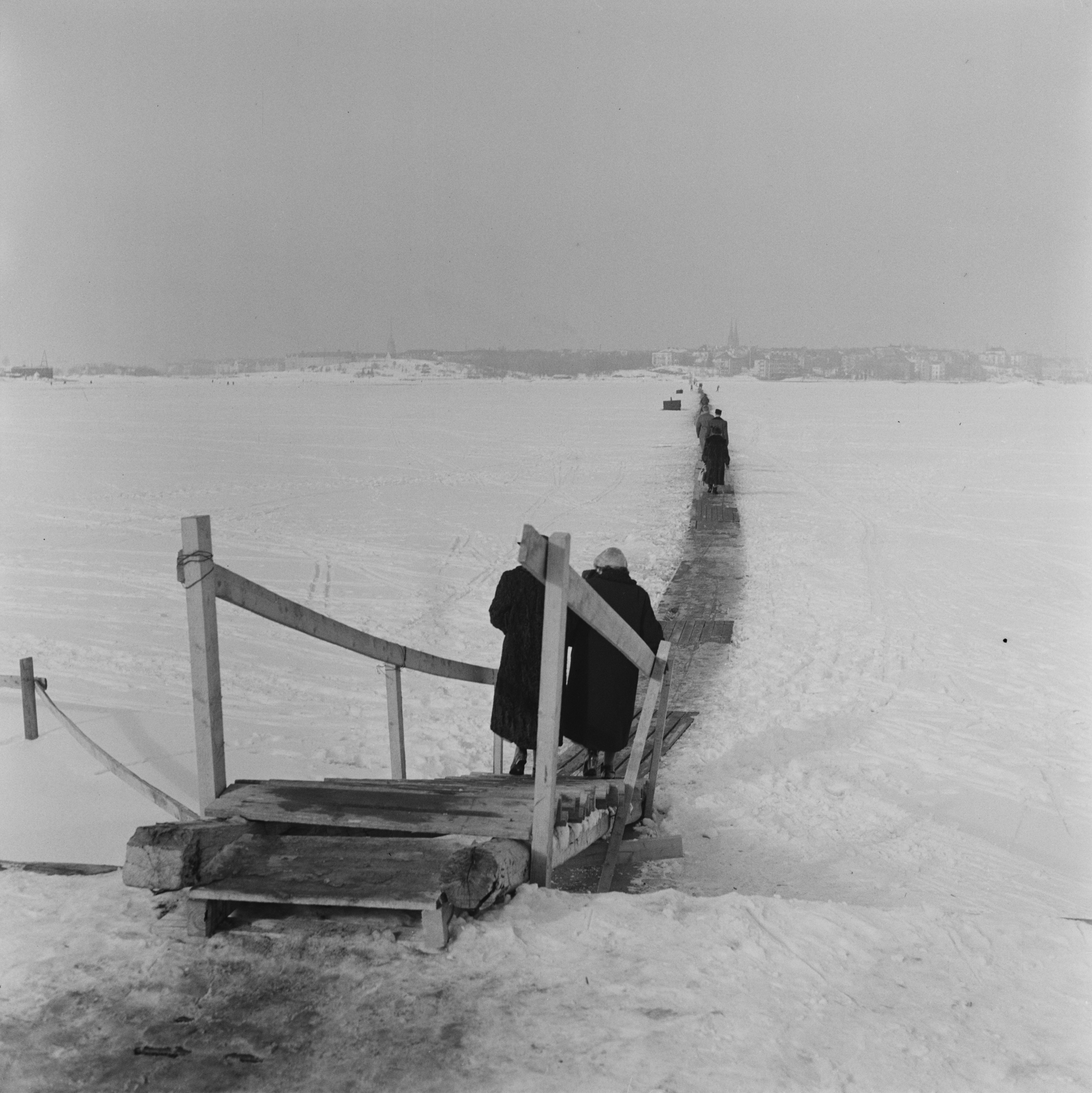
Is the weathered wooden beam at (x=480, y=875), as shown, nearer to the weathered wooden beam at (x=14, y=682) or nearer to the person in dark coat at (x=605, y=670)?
the person in dark coat at (x=605, y=670)

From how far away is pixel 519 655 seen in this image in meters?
5.25

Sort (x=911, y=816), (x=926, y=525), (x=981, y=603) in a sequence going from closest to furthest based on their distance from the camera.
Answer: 1. (x=911, y=816)
2. (x=981, y=603)
3. (x=926, y=525)

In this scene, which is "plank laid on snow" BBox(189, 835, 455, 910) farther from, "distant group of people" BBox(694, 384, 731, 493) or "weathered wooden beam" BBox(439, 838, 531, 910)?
"distant group of people" BBox(694, 384, 731, 493)

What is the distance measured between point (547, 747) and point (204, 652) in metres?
1.18

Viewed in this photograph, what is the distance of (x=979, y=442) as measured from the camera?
3272 centimetres

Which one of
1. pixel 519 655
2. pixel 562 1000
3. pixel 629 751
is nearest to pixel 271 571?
pixel 629 751

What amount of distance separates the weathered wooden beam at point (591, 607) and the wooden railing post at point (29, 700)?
3.54 meters

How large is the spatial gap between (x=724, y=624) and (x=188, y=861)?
7828 mm

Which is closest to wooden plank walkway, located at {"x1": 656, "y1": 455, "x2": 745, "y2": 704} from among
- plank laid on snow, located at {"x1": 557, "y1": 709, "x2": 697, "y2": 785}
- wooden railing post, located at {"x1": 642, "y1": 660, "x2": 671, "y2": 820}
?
plank laid on snow, located at {"x1": 557, "y1": 709, "x2": 697, "y2": 785}

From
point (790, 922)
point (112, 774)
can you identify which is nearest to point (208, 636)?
point (790, 922)

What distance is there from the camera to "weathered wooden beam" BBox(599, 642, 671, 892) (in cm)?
Answer: 504

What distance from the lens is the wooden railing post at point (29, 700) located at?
650 centimetres

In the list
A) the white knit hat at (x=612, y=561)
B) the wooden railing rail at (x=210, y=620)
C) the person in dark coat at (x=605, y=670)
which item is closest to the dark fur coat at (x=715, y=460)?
the person in dark coat at (x=605, y=670)

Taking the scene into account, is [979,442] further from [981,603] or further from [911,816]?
[911,816]
